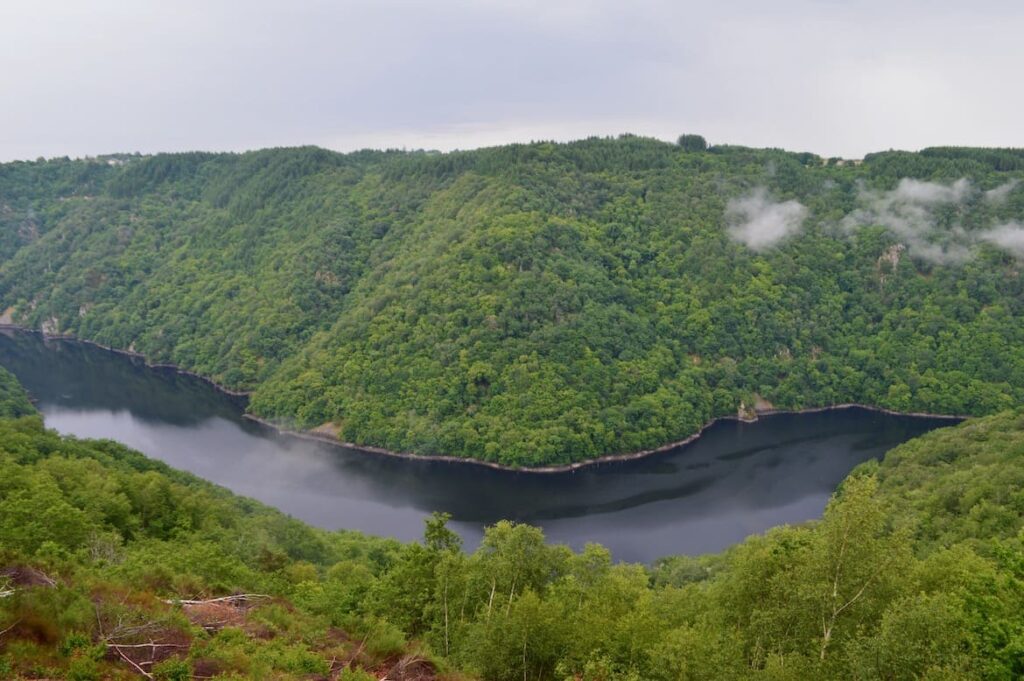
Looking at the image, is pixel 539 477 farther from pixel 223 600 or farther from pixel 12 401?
pixel 223 600

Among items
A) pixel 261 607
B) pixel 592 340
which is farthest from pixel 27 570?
pixel 592 340

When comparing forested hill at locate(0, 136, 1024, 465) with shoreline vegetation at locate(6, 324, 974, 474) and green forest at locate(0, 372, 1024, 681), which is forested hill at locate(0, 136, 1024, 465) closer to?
shoreline vegetation at locate(6, 324, 974, 474)

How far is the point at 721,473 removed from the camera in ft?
258

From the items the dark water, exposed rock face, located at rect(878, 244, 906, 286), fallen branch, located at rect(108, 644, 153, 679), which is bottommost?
the dark water

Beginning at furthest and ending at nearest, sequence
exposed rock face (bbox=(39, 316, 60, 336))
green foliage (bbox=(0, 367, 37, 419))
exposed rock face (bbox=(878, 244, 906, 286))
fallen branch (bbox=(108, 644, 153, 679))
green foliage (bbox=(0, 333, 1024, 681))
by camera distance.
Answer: exposed rock face (bbox=(39, 316, 60, 336)) → exposed rock face (bbox=(878, 244, 906, 286)) → green foliage (bbox=(0, 367, 37, 419)) → green foliage (bbox=(0, 333, 1024, 681)) → fallen branch (bbox=(108, 644, 153, 679))

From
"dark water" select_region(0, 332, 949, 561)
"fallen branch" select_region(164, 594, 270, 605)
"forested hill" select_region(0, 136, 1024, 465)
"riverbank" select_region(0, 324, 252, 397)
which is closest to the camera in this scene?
"fallen branch" select_region(164, 594, 270, 605)

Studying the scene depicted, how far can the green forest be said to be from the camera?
542 inches

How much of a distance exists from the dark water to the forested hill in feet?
15.0

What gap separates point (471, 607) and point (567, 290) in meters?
77.0

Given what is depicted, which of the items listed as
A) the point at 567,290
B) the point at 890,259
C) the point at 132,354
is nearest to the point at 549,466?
the point at 567,290

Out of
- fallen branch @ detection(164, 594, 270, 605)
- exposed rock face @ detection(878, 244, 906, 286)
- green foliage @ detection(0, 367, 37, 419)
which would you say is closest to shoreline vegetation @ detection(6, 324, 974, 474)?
green foliage @ detection(0, 367, 37, 419)

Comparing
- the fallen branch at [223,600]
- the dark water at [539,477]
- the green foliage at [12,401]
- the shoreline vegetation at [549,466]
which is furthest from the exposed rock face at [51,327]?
the fallen branch at [223,600]

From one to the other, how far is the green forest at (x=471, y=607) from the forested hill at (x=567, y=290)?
173 ft

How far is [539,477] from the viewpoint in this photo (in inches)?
3049
